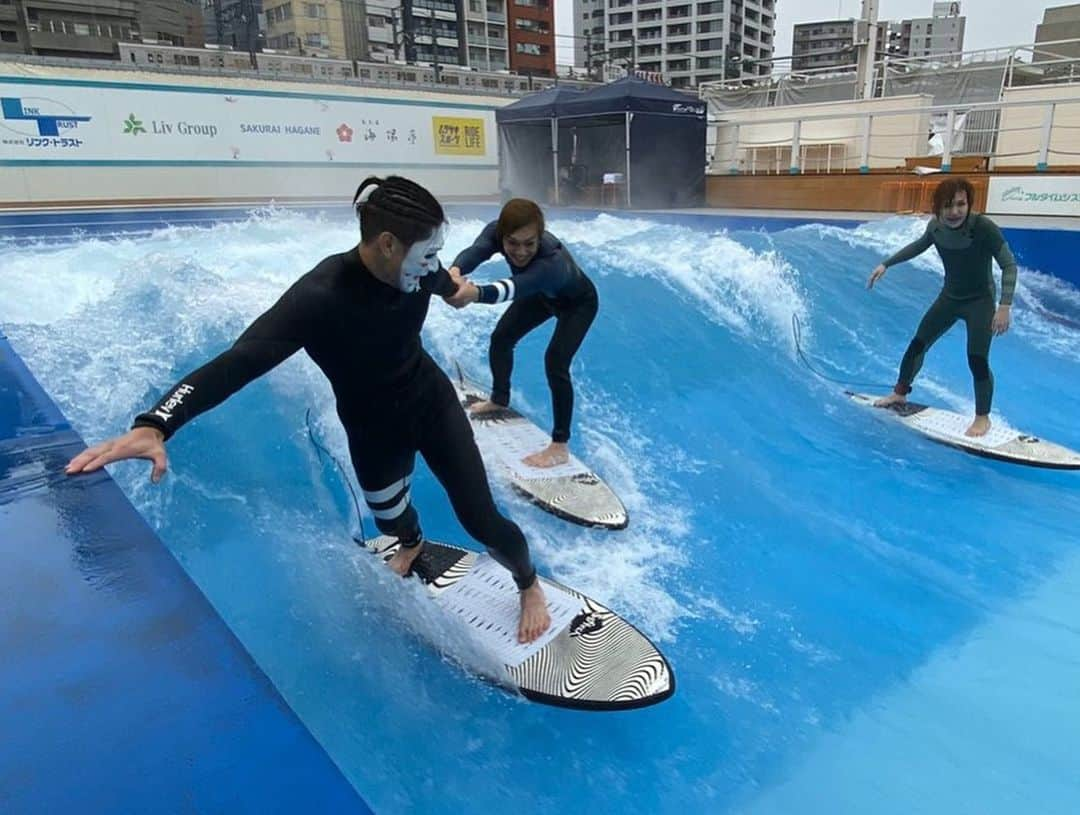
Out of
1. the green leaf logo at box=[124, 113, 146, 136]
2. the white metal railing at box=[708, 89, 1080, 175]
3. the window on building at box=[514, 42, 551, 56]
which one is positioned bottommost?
the white metal railing at box=[708, 89, 1080, 175]

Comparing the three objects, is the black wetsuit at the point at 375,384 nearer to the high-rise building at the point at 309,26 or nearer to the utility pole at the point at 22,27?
the utility pole at the point at 22,27

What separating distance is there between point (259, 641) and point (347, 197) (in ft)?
51.2

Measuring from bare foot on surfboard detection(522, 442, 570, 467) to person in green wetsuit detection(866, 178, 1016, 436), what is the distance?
2.74 metres

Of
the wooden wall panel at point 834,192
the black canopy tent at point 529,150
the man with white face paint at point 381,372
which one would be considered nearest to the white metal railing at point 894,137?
the wooden wall panel at point 834,192

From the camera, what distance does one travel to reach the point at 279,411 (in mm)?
4637

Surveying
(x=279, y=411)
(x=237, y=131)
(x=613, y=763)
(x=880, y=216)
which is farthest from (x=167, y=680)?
(x=237, y=131)

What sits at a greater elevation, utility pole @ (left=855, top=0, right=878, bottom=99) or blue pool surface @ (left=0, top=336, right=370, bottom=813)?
utility pole @ (left=855, top=0, right=878, bottom=99)

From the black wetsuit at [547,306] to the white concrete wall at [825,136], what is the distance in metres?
11.7

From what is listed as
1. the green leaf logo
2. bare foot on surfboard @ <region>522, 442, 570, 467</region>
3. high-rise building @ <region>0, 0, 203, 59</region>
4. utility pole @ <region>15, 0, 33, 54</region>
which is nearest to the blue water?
bare foot on surfboard @ <region>522, 442, 570, 467</region>

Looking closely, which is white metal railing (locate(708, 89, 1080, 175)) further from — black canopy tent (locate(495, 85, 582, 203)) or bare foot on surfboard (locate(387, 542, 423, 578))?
bare foot on surfboard (locate(387, 542, 423, 578))

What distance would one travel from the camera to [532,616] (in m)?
2.86

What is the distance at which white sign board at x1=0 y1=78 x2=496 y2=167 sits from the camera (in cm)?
1387

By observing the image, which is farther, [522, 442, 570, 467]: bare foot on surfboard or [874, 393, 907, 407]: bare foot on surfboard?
[874, 393, 907, 407]: bare foot on surfboard

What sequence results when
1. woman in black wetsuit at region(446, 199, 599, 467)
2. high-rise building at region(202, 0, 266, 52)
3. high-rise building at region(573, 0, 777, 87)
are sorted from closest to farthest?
woman in black wetsuit at region(446, 199, 599, 467)
high-rise building at region(202, 0, 266, 52)
high-rise building at region(573, 0, 777, 87)
